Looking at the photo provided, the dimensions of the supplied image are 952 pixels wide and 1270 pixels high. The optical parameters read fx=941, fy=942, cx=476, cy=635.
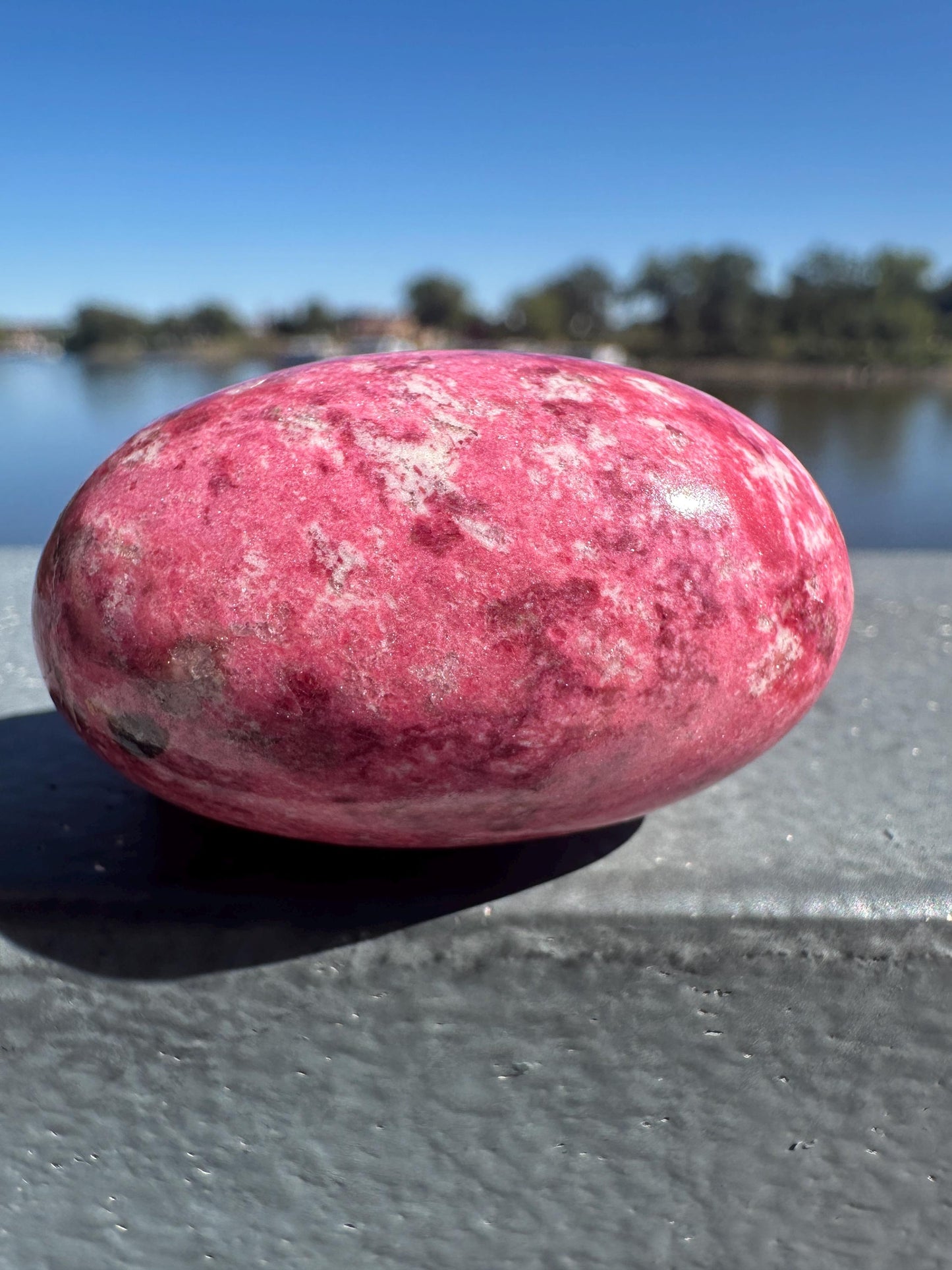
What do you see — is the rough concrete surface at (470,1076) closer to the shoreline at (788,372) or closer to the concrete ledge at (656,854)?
the concrete ledge at (656,854)

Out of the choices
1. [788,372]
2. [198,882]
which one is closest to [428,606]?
[198,882]

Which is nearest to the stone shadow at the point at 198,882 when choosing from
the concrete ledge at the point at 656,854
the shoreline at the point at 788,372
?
the concrete ledge at the point at 656,854

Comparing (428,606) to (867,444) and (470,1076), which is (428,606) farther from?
(867,444)

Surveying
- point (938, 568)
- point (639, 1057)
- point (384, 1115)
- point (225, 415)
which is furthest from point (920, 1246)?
point (938, 568)

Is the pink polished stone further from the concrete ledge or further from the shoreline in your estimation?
the shoreline

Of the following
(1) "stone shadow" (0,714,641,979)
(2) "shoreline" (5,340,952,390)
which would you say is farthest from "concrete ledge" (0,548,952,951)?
(2) "shoreline" (5,340,952,390)

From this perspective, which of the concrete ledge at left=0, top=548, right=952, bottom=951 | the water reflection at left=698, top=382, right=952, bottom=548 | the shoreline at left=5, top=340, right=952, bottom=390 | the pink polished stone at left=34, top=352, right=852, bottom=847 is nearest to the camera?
the pink polished stone at left=34, top=352, right=852, bottom=847

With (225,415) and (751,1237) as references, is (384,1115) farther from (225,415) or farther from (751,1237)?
(225,415)
